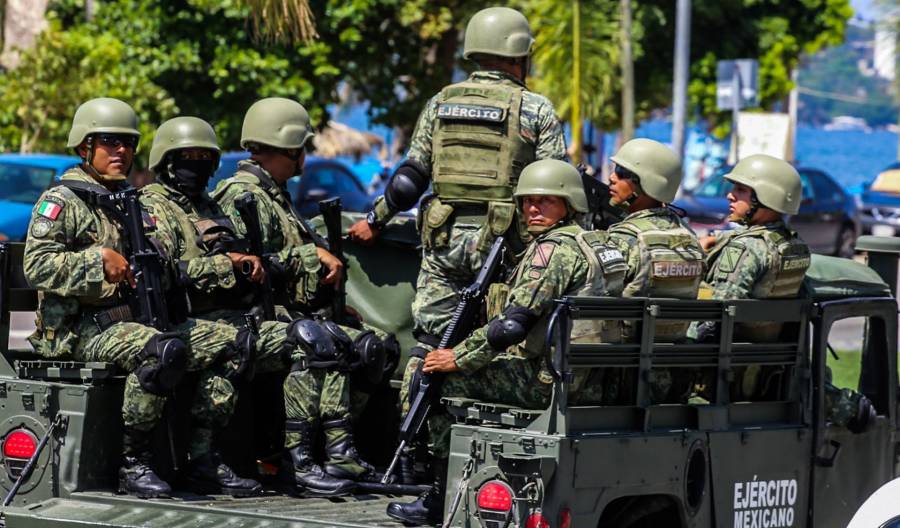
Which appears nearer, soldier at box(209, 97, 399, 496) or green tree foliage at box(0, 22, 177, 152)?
soldier at box(209, 97, 399, 496)

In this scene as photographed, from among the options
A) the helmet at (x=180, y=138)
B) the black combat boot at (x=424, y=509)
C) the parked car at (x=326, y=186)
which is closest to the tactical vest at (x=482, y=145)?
the helmet at (x=180, y=138)

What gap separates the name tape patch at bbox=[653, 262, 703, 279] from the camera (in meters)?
7.00

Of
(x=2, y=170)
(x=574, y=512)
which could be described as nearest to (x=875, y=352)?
(x=574, y=512)

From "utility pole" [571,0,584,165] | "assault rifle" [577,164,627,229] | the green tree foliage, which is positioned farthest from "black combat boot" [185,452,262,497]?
"utility pole" [571,0,584,165]

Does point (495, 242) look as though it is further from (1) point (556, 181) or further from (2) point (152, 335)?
(2) point (152, 335)

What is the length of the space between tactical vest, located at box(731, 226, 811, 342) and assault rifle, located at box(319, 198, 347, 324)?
6.19 ft

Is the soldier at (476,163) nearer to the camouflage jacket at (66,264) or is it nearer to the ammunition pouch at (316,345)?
the ammunition pouch at (316,345)

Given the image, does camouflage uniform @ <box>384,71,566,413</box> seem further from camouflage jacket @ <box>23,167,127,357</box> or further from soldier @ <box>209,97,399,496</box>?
camouflage jacket @ <box>23,167,127,357</box>

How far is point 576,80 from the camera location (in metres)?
22.5

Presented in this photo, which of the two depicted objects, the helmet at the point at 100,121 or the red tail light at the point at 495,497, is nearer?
the red tail light at the point at 495,497

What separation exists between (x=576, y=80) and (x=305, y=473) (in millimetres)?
15663

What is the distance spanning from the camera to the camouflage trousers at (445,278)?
7898 mm

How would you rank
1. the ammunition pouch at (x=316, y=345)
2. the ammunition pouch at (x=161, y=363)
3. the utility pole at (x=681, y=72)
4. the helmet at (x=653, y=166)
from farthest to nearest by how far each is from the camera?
the utility pole at (x=681, y=72), the ammunition pouch at (x=316, y=345), the helmet at (x=653, y=166), the ammunition pouch at (x=161, y=363)

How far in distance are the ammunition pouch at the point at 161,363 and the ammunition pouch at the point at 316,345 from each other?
0.66m
